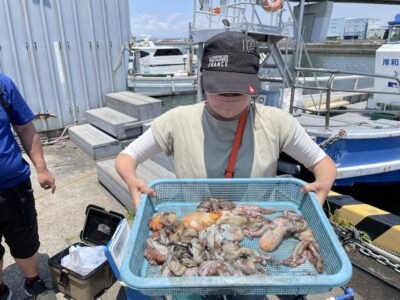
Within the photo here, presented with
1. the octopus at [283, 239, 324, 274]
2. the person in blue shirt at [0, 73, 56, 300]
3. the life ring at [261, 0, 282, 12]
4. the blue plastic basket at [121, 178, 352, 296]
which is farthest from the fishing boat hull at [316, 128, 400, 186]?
the person in blue shirt at [0, 73, 56, 300]

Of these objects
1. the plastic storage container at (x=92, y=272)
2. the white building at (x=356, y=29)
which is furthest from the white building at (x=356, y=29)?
the plastic storage container at (x=92, y=272)

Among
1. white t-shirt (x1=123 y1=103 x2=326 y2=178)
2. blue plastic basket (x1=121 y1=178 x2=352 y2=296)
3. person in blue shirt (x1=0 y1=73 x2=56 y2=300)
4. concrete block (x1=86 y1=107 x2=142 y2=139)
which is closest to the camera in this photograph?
blue plastic basket (x1=121 y1=178 x2=352 y2=296)

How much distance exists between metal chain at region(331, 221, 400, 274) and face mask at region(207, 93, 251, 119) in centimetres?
263

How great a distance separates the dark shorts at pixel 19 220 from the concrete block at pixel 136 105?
4420 mm

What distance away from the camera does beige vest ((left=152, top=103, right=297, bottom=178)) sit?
1866 millimetres

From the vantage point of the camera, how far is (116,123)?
6586mm

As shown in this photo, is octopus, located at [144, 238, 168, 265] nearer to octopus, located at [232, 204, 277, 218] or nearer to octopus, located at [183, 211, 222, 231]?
octopus, located at [183, 211, 222, 231]

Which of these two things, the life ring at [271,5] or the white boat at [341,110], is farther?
the life ring at [271,5]

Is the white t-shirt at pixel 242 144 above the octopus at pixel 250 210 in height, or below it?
above

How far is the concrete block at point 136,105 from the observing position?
6.97m

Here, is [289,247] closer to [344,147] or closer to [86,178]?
[344,147]

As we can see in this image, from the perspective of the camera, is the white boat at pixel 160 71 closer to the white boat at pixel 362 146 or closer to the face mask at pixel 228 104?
the white boat at pixel 362 146

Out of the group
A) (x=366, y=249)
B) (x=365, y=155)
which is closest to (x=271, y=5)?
(x=365, y=155)

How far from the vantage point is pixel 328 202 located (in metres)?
4.39
